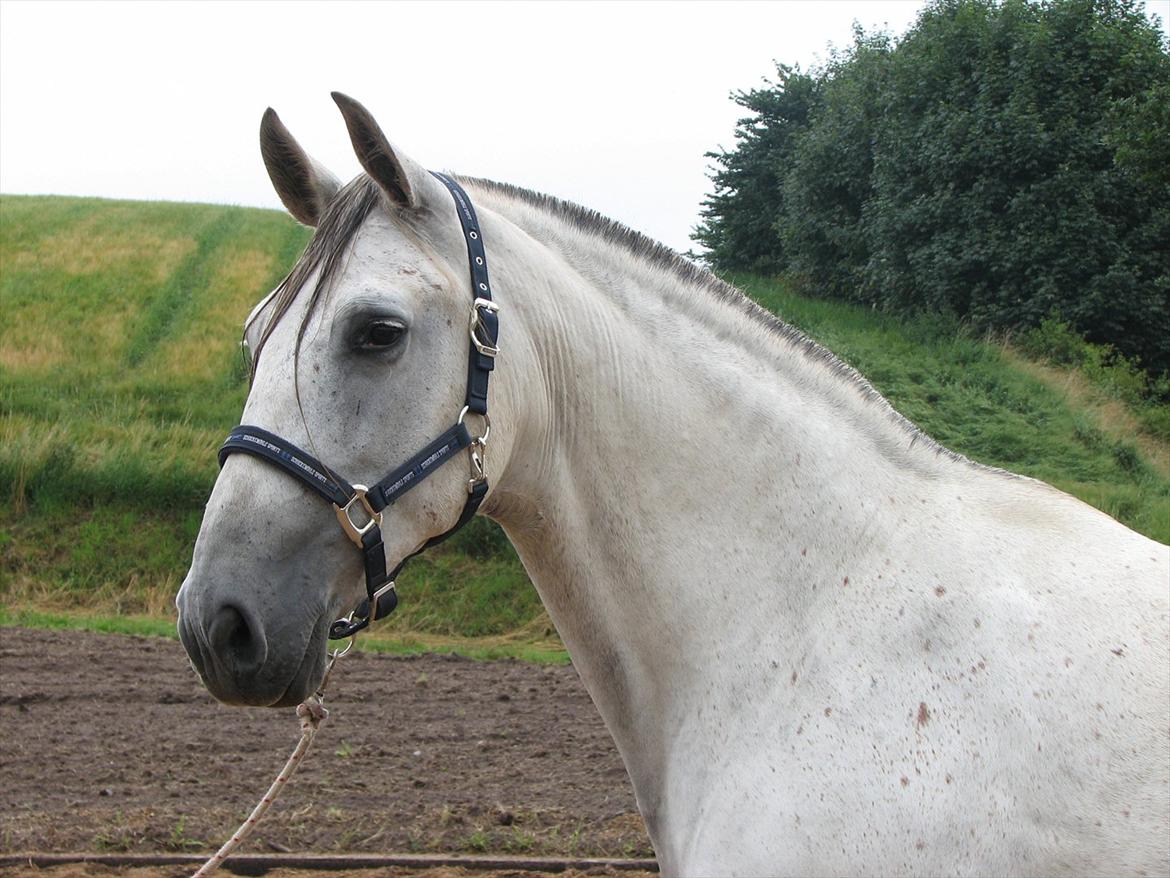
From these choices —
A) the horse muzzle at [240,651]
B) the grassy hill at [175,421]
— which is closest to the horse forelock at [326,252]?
the horse muzzle at [240,651]

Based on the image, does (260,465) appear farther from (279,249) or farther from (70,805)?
(279,249)

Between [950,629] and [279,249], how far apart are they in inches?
1117

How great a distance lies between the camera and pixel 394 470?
206 cm

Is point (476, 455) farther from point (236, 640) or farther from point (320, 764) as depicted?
point (320, 764)

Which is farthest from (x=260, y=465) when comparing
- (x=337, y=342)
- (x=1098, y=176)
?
(x=1098, y=176)

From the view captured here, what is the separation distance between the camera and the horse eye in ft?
6.79

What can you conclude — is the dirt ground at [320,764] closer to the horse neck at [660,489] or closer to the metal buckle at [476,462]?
the horse neck at [660,489]

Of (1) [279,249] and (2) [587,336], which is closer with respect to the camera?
(2) [587,336]

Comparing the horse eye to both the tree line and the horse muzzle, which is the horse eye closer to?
the horse muzzle

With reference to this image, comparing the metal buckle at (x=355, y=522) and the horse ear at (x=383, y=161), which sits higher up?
the horse ear at (x=383, y=161)

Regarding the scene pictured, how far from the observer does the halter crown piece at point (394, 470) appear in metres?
2.00

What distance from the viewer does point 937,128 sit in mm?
24500

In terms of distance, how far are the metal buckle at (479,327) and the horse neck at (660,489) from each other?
3.0 inches

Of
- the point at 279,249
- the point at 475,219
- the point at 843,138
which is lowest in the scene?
the point at 279,249
